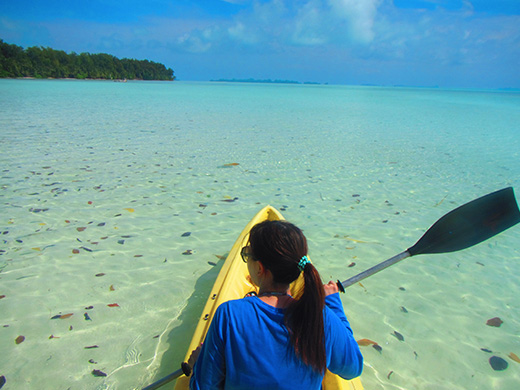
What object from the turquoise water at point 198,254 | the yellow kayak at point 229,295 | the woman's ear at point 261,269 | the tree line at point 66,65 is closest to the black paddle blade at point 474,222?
the turquoise water at point 198,254

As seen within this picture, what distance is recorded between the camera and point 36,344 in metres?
3.11

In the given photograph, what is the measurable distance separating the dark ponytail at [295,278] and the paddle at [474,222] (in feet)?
7.40

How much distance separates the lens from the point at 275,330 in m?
1.44

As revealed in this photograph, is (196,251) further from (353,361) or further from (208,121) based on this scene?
(208,121)

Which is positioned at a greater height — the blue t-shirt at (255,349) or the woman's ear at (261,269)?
the woman's ear at (261,269)

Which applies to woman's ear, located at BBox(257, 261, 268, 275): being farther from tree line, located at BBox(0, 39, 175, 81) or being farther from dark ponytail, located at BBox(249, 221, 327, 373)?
tree line, located at BBox(0, 39, 175, 81)

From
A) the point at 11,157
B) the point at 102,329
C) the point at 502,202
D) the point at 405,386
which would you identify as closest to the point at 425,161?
the point at 502,202

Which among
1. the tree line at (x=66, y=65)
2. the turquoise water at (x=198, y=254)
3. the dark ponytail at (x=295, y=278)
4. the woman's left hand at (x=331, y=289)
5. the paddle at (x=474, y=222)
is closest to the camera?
the dark ponytail at (x=295, y=278)

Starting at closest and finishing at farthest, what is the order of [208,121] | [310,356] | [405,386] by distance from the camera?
[310,356], [405,386], [208,121]

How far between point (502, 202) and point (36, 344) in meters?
4.31

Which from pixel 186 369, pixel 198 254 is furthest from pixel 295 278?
pixel 198 254

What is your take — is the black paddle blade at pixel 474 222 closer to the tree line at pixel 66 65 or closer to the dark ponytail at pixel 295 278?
the dark ponytail at pixel 295 278

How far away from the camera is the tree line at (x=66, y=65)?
8083 cm

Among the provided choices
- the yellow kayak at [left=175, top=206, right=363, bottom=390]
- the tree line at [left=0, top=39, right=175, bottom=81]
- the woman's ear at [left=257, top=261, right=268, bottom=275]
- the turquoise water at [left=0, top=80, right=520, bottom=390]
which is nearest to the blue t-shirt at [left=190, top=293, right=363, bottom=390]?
the woman's ear at [left=257, top=261, right=268, bottom=275]
